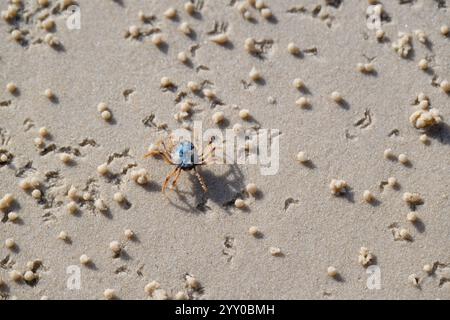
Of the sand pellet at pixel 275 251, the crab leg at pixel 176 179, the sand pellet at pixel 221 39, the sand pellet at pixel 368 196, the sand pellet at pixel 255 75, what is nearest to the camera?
the sand pellet at pixel 275 251

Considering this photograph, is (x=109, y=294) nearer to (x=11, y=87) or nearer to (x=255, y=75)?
(x=11, y=87)

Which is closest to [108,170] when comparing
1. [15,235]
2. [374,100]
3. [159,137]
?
[159,137]

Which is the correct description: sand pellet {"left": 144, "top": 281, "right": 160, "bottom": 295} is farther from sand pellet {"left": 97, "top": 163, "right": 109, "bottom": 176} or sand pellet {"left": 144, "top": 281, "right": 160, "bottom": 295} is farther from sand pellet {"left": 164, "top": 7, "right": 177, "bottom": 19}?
sand pellet {"left": 164, "top": 7, "right": 177, "bottom": 19}

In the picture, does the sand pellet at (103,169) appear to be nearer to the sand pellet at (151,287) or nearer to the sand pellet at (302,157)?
the sand pellet at (151,287)

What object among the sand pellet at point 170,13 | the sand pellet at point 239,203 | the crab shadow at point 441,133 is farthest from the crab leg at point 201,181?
the crab shadow at point 441,133

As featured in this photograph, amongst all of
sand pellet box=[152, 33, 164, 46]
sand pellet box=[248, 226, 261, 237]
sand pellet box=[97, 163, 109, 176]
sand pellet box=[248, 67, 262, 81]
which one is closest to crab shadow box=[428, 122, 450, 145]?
sand pellet box=[248, 67, 262, 81]

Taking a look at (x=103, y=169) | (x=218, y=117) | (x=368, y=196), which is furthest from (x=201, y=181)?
(x=368, y=196)

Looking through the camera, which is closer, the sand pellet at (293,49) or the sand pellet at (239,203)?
the sand pellet at (239,203)
